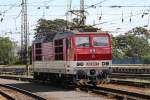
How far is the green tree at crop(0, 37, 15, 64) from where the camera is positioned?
→ 11231 cm

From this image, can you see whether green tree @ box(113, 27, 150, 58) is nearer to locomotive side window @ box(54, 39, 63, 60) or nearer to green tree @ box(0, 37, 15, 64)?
green tree @ box(0, 37, 15, 64)

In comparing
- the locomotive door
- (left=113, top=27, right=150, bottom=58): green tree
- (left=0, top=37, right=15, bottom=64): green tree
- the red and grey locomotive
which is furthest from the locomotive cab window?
(left=113, top=27, right=150, bottom=58): green tree

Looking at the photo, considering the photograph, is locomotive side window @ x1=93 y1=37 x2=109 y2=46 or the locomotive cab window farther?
the locomotive cab window

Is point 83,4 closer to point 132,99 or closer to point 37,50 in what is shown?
point 37,50

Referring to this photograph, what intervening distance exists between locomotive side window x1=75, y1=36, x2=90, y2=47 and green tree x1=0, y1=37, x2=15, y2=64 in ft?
277

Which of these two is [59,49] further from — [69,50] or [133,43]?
[133,43]

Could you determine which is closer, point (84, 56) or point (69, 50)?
point (84, 56)

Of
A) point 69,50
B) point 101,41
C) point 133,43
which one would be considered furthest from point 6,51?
point 101,41

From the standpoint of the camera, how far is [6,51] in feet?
391

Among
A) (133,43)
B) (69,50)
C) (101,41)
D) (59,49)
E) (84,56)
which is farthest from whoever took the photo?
(133,43)

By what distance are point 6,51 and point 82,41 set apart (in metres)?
95.7

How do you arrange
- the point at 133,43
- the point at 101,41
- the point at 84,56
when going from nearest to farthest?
the point at 84,56, the point at 101,41, the point at 133,43

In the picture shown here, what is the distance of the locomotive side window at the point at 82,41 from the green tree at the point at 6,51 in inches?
3329

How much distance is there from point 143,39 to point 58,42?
4194 inches
